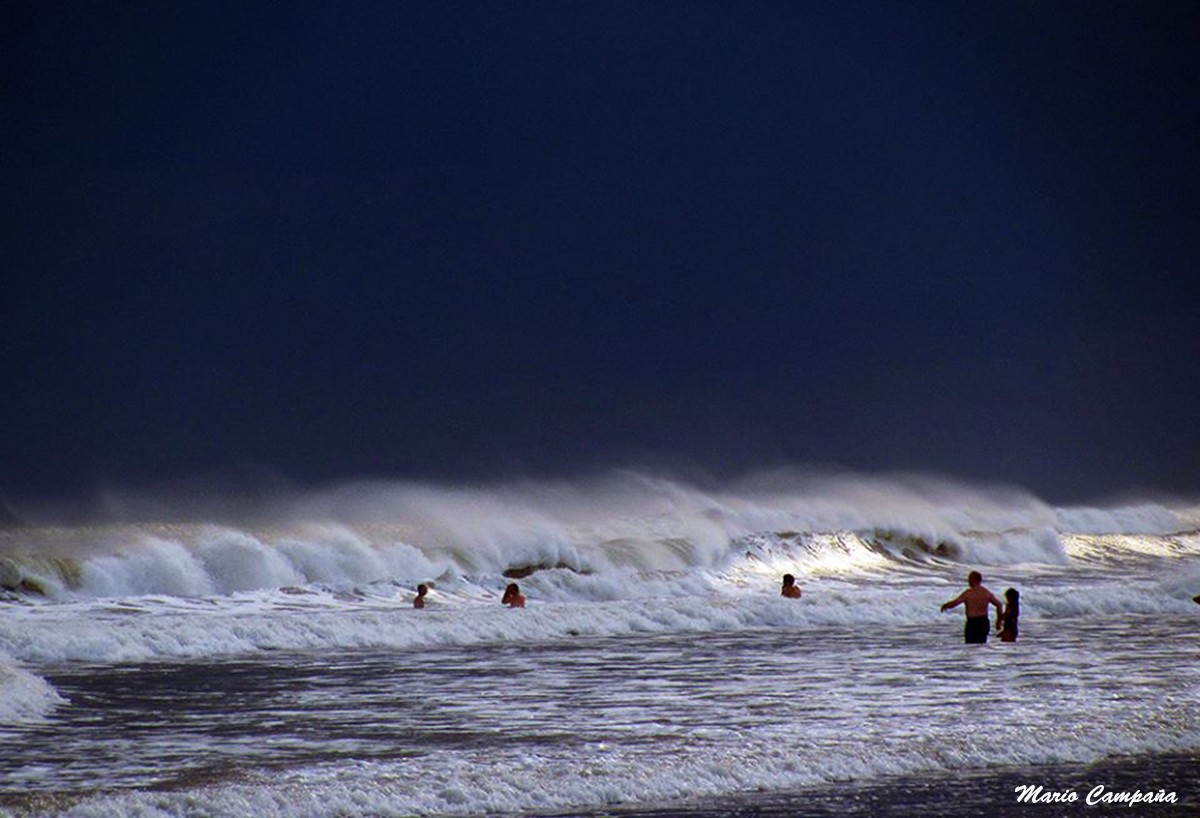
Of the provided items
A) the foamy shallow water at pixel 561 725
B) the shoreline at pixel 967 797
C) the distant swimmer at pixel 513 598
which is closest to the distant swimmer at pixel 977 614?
the foamy shallow water at pixel 561 725

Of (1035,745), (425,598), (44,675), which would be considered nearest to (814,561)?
(425,598)

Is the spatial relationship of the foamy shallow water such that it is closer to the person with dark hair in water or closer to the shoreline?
the shoreline

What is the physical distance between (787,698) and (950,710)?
5.01 feet

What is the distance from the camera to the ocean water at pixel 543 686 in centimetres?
866

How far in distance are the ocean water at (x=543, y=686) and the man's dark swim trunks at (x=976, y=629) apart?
0.70 feet

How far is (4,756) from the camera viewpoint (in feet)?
32.0

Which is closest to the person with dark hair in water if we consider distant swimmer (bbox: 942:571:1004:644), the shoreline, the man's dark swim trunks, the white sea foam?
distant swimmer (bbox: 942:571:1004:644)

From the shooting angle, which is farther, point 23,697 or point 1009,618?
point 1009,618

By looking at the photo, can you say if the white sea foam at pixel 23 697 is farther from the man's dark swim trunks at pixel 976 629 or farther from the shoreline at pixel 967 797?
the man's dark swim trunks at pixel 976 629

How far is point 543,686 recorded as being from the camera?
1402cm

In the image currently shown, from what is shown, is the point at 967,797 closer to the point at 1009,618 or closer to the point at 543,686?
the point at 543,686

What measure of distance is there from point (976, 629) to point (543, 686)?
6398 mm

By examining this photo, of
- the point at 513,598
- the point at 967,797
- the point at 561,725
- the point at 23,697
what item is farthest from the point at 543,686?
the point at 513,598

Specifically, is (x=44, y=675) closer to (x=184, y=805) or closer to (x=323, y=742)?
(x=323, y=742)
